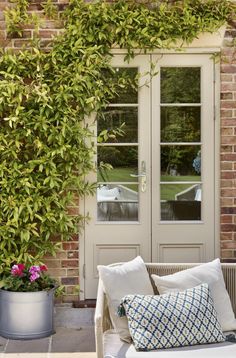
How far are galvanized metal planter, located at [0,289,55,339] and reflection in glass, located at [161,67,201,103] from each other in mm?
1988

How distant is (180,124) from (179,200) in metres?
0.66

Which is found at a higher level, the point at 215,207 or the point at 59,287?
the point at 215,207

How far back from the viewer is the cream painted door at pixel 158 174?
537cm

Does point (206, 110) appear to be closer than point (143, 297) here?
No

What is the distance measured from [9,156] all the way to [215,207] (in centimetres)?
182

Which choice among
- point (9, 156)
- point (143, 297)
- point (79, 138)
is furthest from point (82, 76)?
point (143, 297)

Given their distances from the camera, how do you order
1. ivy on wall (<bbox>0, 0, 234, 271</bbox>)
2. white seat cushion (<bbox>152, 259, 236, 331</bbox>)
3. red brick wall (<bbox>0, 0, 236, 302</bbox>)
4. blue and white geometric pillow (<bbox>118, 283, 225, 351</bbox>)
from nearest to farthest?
blue and white geometric pillow (<bbox>118, 283, 225, 351</bbox>) → white seat cushion (<bbox>152, 259, 236, 331</bbox>) → ivy on wall (<bbox>0, 0, 234, 271</bbox>) → red brick wall (<bbox>0, 0, 236, 302</bbox>)

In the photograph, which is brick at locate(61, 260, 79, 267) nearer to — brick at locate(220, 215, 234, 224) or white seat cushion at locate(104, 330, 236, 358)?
brick at locate(220, 215, 234, 224)

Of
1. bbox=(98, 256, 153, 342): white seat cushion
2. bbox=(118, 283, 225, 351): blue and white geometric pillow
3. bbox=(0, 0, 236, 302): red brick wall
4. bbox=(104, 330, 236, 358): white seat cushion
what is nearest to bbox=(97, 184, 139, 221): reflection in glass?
bbox=(0, 0, 236, 302): red brick wall

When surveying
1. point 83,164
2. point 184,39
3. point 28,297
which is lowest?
point 28,297

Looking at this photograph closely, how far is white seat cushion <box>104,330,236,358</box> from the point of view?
3410 millimetres

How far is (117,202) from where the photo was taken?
542cm

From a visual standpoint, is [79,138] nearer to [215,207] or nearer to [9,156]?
[9,156]

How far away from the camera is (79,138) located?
5.17 meters
